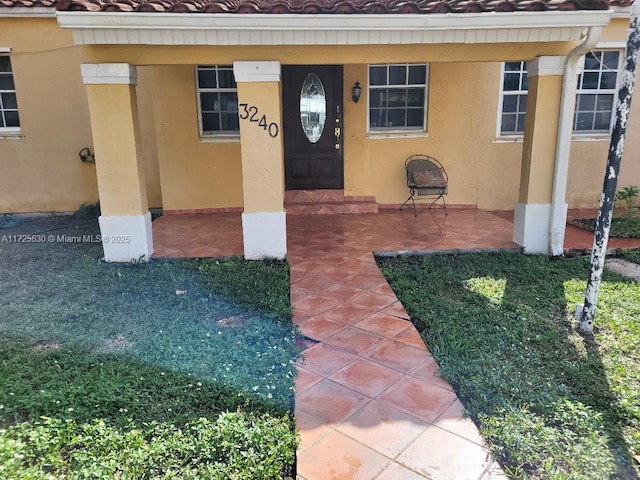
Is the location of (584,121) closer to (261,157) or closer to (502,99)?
(502,99)

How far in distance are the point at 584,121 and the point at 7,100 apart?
10108 mm

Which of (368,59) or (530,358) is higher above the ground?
(368,59)

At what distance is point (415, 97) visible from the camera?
25.9 ft

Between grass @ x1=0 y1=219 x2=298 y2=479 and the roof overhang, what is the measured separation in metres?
2.42

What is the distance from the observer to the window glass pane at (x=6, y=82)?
8102 mm

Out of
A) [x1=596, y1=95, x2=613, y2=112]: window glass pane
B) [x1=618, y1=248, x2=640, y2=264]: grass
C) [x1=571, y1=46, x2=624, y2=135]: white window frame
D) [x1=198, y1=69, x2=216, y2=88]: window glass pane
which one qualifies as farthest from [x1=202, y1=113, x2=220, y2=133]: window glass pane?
[x1=596, y1=95, x2=613, y2=112]: window glass pane

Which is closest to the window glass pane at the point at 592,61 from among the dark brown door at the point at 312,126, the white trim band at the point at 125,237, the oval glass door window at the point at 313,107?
the dark brown door at the point at 312,126

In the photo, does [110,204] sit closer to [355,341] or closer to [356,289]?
[356,289]

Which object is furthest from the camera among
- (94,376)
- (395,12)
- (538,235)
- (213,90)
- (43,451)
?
(213,90)

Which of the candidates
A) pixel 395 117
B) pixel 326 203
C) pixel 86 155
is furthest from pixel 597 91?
pixel 86 155

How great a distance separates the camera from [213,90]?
7.71 meters

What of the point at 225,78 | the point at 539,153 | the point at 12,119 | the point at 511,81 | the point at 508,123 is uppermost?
the point at 225,78

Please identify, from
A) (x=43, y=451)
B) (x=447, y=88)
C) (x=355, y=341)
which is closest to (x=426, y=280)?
(x=355, y=341)

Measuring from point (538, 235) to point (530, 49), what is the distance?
2125 mm
